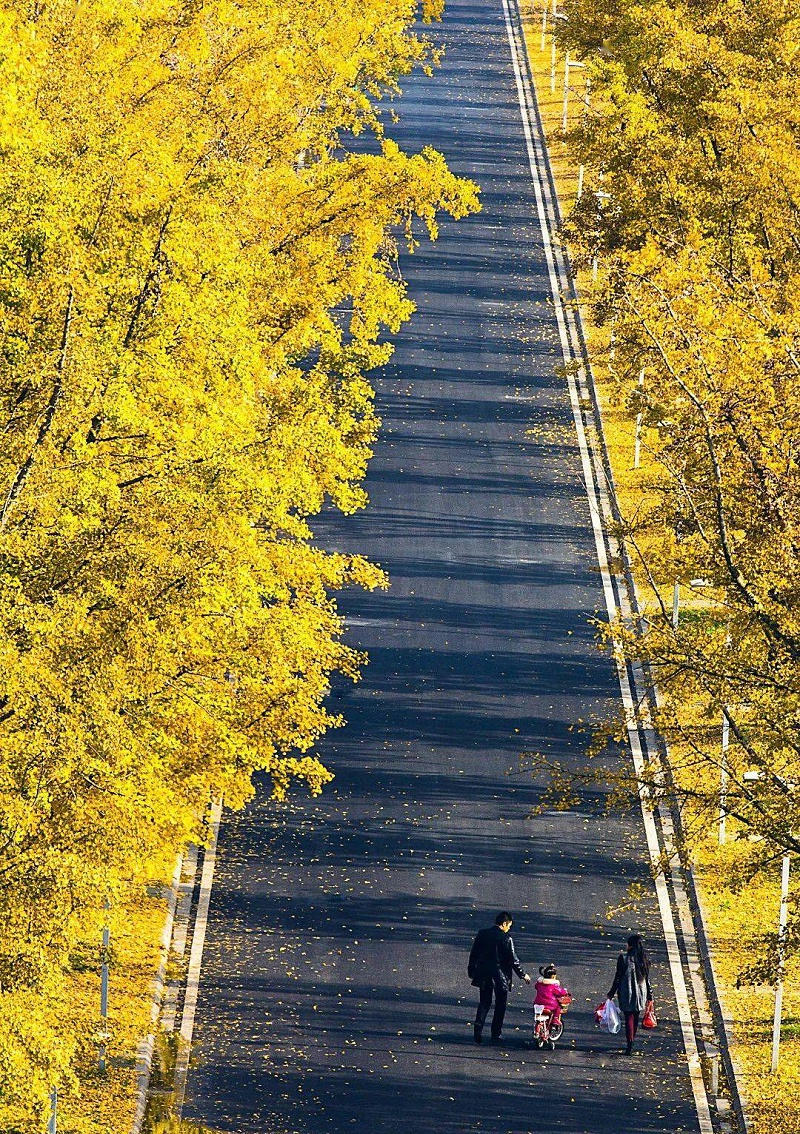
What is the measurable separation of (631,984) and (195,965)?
5226 millimetres

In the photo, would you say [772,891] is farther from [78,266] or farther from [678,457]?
[78,266]

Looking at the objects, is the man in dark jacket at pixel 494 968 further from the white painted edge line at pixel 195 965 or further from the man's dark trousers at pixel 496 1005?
the white painted edge line at pixel 195 965

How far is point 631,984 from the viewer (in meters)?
25.8

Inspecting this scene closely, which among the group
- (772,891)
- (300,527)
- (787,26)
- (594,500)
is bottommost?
(772,891)

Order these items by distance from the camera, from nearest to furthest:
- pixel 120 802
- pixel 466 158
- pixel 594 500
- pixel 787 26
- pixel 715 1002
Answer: pixel 120 802, pixel 715 1002, pixel 787 26, pixel 594 500, pixel 466 158

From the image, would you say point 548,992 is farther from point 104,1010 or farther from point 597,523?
point 597,523

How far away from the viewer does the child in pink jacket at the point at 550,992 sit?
84.2 feet

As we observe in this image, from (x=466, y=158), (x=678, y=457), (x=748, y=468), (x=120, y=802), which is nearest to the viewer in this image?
(x=120, y=802)

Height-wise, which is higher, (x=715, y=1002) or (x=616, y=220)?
(x=616, y=220)

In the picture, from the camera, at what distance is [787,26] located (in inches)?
1468

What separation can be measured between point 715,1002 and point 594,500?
16.6 m

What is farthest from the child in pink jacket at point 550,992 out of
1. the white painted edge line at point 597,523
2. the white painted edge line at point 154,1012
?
the white painted edge line at point 154,1012

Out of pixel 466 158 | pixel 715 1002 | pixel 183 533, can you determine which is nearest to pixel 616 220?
pixel 715 1002

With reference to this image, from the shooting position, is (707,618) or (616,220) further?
(616,220)
